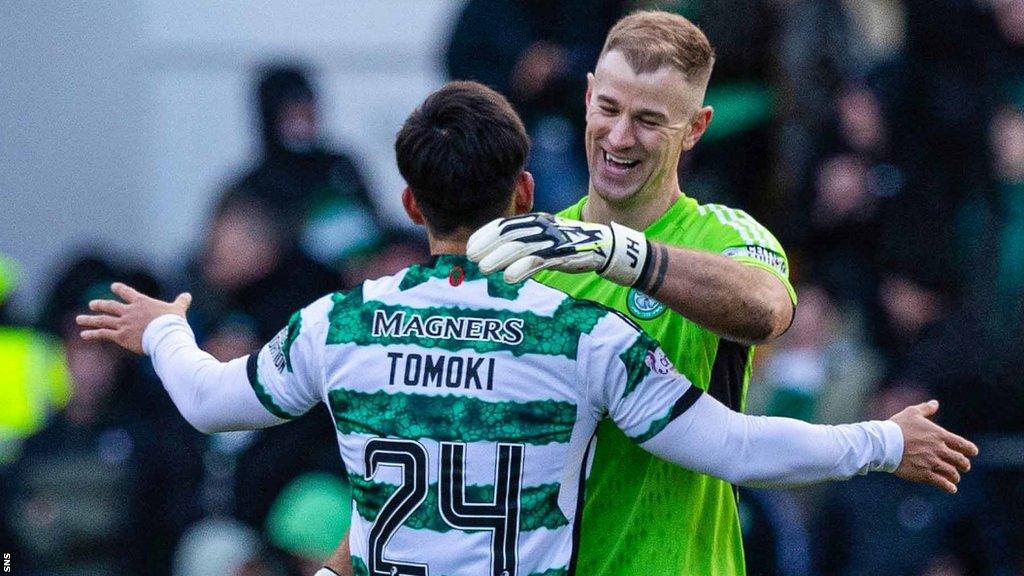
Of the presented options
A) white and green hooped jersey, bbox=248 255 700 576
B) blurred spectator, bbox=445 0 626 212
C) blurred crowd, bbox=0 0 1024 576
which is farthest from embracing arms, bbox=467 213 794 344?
blurred spectator, bbox=445 0 626 212

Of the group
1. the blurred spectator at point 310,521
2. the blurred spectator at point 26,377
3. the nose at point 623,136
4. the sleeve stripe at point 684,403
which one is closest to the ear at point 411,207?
the nose at point 623,136

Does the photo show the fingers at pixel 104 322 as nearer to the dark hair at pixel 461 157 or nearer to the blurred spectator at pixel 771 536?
the dark hair at pixel 461 157

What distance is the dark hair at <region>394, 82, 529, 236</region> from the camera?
3.87m

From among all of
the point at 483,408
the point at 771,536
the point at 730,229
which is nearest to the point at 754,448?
the point at 483,408

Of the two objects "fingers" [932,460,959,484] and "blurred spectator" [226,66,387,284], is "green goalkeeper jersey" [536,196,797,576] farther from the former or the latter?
"blurred spectator" [226,66,387,284]

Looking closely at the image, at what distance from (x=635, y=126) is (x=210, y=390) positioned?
1.21 meters

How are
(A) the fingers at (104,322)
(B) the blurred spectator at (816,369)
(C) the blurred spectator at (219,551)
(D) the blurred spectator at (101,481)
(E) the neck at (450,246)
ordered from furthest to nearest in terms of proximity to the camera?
(D) the blurred spectator at (101,481) → (B) the blurred spectator at (816,369) → (C) the blurred spectator at (219,551) → (A) the fingers at (104,322) → (E) the neck at (450,246)

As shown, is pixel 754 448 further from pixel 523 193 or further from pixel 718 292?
pixel 523 193

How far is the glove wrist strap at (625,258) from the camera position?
12.6ft

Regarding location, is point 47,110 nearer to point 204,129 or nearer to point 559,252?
point 204,129

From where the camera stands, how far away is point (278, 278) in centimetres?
871

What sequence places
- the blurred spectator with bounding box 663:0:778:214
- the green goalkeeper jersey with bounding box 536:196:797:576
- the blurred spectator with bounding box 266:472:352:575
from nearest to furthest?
the green goalkeeper jersey with bounding box 536:196:797:576 → the blurred spectator with bounding box 266:472:352:575 → the blurred spectator with bounding box 663:0:778:214

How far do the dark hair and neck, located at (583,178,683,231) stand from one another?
623 millimetres

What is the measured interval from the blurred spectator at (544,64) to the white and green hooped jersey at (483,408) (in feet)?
15.2
